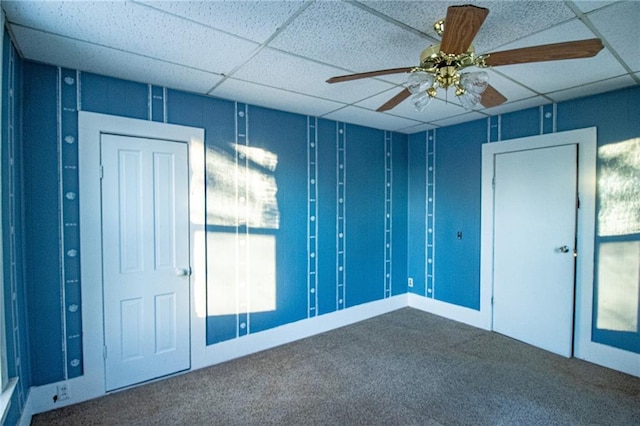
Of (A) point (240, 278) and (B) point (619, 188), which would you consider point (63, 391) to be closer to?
(A) point (240, 278)

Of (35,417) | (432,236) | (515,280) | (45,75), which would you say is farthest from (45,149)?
(515,280)

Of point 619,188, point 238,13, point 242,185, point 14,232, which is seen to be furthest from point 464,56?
point 14,232

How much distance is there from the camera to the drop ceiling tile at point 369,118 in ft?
11.5

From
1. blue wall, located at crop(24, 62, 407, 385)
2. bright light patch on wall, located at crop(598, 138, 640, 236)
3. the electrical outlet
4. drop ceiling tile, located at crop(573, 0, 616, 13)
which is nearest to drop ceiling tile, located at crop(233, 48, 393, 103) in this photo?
blue wall, located at crop(24, 62, 407, 385)

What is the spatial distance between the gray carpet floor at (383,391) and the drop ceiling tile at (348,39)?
248 centimetres

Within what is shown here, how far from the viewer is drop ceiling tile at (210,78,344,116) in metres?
2.74

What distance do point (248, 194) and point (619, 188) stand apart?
3397mm

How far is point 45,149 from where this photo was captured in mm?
2291

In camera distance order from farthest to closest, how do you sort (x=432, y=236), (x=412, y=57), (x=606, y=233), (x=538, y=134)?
(x=432, y=236) → (x=538, y=134) → (x=606, y=233) → (x=412, y=57)

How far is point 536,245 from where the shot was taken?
11.0ft

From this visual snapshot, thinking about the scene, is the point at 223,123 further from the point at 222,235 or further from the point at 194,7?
the point at 194,7

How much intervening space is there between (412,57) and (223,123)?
1.79 m

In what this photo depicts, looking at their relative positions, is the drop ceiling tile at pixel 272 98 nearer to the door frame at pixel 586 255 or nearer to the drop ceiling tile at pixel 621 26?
the drop ceiling tile at pixel 621 26

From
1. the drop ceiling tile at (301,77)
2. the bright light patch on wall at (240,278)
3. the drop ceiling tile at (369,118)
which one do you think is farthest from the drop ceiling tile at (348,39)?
the bright light patch on wall at (240,278)
